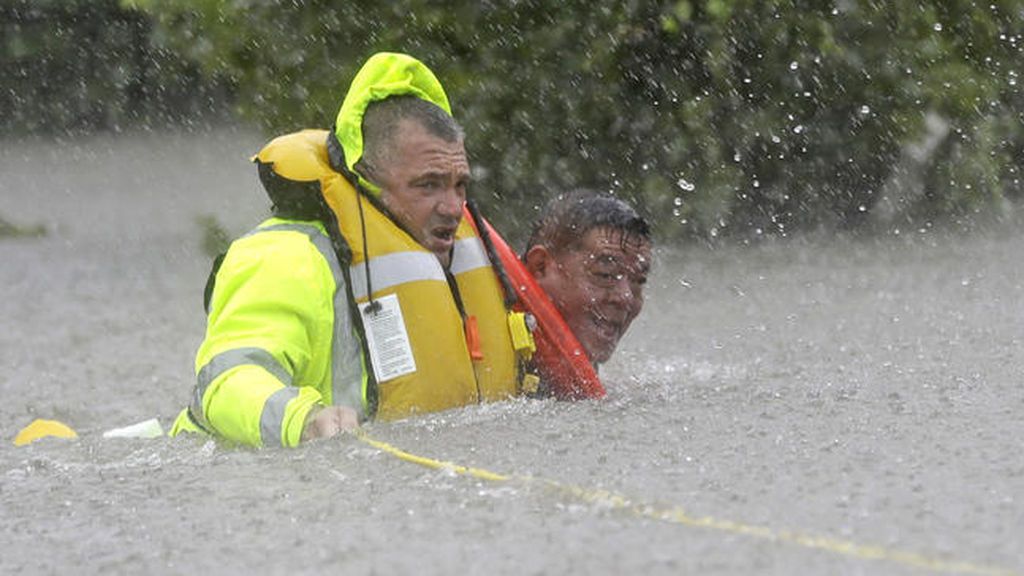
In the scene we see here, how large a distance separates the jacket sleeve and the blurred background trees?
525 cm

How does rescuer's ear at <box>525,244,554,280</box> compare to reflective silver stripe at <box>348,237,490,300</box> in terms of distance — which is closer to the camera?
reflective silver stripe at <box>348,237,490,300</box>

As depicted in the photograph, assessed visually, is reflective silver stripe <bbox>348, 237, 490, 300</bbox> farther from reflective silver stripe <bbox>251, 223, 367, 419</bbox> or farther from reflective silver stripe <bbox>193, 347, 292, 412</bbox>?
reflective silver stripe <bbox>193, 347, 292, 412</bbox>

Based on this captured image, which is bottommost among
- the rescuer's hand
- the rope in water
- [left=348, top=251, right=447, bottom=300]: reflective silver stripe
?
the rope in water

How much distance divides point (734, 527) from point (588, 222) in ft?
8.00

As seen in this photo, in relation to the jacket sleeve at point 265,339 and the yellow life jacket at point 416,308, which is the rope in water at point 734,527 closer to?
the jacket sleeve at point 265,339

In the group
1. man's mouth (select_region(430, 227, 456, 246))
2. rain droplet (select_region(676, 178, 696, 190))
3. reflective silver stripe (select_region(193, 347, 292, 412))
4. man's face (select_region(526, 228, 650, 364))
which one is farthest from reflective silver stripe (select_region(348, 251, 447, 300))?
rain droplet (select_region(676, 178, 696, 190))

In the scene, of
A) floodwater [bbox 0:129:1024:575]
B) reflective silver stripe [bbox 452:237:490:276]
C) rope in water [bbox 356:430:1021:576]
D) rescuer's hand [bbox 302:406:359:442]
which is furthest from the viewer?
reflective silver stripe [bbox 452:237:490:276]

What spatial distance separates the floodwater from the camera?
4.06 meters

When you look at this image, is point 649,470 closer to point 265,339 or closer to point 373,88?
point 265,339

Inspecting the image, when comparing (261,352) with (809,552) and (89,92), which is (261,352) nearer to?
(809,552)

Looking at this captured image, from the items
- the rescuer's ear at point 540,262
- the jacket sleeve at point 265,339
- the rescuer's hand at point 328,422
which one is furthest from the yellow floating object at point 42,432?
the rescuer's hand at point 328,422

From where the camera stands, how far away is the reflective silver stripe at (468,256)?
20.4ft

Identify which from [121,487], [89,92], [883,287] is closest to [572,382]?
[121,487]

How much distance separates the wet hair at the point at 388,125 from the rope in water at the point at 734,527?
1.31 metres
